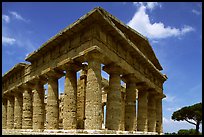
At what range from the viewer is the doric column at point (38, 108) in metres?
20.2

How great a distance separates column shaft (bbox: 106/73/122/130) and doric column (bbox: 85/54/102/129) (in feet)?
7.60

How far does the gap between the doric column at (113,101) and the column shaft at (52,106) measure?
363cm

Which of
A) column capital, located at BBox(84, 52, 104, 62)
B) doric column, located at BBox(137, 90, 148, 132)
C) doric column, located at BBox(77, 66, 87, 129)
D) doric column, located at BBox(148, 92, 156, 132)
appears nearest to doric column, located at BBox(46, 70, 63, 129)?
doric column, located at BBox(77, 66, 87, 129)

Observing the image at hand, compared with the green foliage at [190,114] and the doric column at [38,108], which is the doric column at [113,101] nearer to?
the doric column at [38,108]

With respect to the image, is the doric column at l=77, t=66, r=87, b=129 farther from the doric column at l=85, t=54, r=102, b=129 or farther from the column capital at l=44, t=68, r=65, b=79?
the doric column at l=85, t=54, r=102, b=129

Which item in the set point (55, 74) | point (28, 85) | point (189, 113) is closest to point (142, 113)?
point (55, 74)

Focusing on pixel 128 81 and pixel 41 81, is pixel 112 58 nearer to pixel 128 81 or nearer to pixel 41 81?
pixel 128 81

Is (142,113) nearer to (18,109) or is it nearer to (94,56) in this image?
(94,56)

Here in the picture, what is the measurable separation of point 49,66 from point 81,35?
4.07m

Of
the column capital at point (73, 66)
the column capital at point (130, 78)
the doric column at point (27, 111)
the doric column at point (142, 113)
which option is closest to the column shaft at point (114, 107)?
the column capital at point (130, 78)

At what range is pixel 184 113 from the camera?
48781 mm

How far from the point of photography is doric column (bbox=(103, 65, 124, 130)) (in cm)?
1722

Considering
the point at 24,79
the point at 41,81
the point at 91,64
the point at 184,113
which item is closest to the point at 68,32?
the point at 91,64

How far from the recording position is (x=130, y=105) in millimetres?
20547
